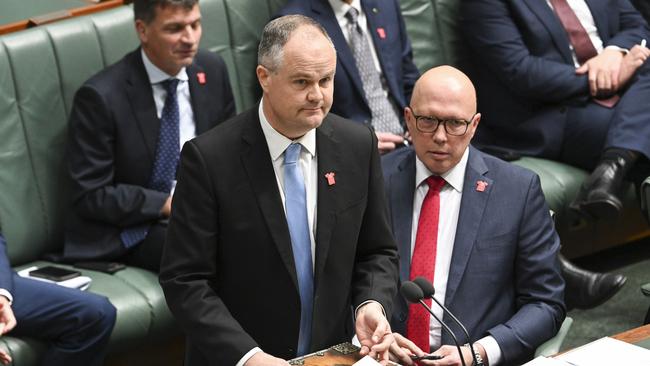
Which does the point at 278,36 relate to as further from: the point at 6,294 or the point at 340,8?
the point at 340,8

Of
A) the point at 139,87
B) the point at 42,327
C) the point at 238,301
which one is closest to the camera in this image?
the point at 238,301

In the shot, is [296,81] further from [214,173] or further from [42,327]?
[42,327]

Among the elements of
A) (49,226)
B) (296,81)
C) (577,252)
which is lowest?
(577,252)

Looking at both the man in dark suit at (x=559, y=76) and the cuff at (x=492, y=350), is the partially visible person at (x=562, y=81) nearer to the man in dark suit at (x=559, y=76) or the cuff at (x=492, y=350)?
the man in dark suit at (x=559, y=76)

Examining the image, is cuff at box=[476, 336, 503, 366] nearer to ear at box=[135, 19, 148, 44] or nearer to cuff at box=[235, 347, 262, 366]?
cuff at box=[235, 347, 262, 366]

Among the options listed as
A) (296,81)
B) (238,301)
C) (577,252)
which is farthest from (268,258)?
(577,252)

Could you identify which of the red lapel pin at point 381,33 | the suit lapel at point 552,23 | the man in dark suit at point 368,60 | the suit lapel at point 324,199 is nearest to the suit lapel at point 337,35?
the man in dark suit at point 368,60

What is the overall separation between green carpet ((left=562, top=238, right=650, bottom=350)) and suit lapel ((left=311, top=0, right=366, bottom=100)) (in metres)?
1.10

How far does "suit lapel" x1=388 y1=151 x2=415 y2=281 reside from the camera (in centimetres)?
316

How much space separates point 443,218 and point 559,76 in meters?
1.51

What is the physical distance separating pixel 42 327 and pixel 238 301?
0.96 meters

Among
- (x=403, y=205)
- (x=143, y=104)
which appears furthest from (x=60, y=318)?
(x=403, y=205)

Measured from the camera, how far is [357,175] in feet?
8.84

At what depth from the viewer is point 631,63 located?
4527 mm
